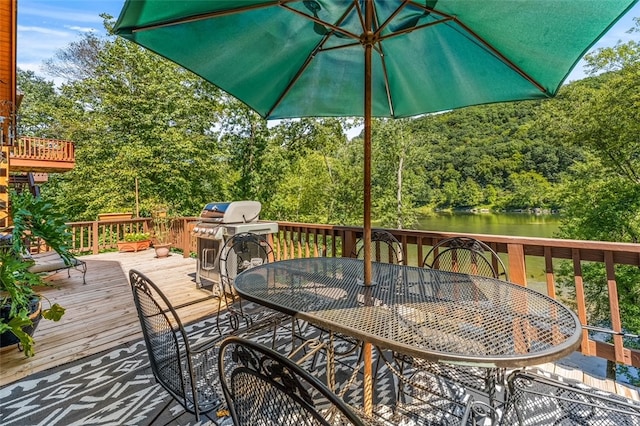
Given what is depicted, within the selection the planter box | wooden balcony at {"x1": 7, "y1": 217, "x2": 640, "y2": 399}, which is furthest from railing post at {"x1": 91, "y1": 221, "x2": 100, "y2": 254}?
wooden balcony at {"x1": 7, "y1": 217, "x2": 640, "y2": 399}

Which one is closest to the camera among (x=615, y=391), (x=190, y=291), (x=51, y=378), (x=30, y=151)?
(x=615, y=391)

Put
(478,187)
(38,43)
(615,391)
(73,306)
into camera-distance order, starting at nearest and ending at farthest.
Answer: (615,391)
(73,306)
(38,43)
(478,187)

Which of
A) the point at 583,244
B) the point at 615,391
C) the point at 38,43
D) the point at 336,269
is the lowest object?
the point at 615,391

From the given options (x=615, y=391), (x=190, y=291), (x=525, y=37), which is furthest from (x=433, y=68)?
(x=190, y=291)

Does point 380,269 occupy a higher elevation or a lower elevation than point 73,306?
higher

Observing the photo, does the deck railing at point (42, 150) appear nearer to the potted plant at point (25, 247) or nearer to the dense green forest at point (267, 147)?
the dense green forest at point (267, 147)

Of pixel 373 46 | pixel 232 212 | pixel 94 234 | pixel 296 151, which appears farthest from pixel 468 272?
pixel 296 151

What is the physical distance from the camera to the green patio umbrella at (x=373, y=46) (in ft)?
5.02

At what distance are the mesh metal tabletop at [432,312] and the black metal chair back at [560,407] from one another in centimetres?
26

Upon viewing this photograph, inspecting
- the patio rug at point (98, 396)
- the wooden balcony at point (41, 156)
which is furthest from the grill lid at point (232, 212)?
the wooden balcony at point (41, 156)

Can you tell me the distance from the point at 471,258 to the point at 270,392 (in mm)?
1954

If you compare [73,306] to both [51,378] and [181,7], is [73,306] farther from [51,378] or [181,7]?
[181,7]

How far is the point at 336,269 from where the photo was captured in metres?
2.15

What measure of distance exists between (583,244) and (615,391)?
1005 mm
